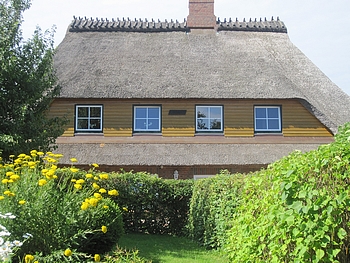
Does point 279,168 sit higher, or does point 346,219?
point 279,168

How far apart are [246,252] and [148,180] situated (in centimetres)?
740

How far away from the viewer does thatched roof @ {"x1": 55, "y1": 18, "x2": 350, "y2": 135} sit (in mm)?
17062

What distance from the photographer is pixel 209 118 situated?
1748cm

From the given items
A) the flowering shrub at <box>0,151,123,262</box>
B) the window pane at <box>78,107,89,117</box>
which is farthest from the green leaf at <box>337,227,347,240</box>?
the window pane at <box>78,107,89,117</box>

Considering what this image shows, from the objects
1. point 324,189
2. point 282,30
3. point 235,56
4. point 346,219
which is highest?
point 282,30

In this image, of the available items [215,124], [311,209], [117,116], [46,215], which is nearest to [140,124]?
[117,116]

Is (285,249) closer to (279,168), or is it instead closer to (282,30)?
(279,168)

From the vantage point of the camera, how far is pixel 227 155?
1589 centimetres

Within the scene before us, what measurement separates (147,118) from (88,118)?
2550 mm

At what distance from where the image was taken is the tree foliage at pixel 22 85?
1044 cm

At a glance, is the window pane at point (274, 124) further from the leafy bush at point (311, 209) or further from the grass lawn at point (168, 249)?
the leafy bush at point (311, 209)

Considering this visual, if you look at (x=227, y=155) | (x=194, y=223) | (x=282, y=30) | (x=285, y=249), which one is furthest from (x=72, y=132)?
(x=285, y=249)

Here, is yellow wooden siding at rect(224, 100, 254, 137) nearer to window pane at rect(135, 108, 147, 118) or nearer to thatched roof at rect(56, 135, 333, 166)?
thatched roof at rect(56, 135, 333, 166)

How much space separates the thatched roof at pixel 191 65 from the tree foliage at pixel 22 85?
5.28 m
